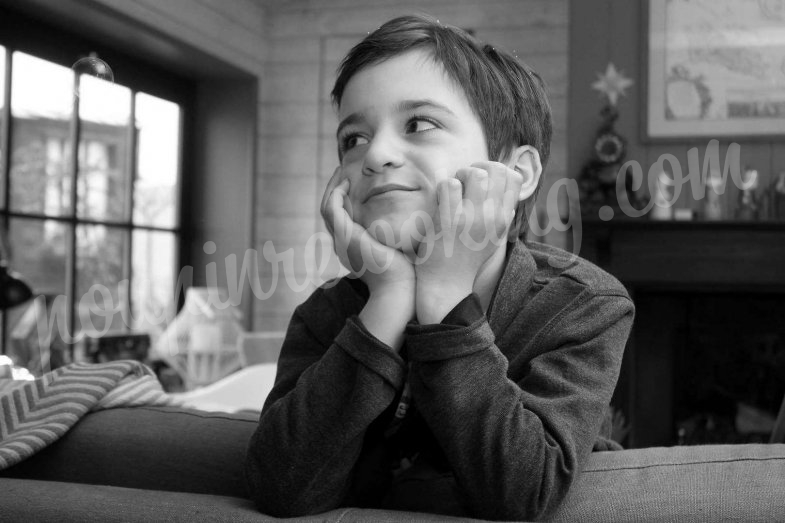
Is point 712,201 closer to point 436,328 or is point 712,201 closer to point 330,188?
point 330,188

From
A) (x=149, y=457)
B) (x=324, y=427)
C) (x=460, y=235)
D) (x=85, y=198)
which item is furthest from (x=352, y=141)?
(x=85, y=198)

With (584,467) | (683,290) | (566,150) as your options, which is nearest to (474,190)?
(584,467)

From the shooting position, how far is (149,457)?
90cm

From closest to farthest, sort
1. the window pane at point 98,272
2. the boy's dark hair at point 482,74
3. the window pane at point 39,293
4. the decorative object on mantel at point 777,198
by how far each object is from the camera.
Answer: the boy's dark hair at point 482,74 < the window pane at point 39,293 < the decorative object on mantel at point 777,198 < the window pane at point 98,272

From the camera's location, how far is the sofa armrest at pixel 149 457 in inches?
34.8

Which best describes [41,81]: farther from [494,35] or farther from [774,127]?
[774,127]

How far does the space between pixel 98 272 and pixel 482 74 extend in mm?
3555

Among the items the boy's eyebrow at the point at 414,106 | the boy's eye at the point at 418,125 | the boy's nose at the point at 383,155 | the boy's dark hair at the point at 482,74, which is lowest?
the boy's nose at the point at 383,155

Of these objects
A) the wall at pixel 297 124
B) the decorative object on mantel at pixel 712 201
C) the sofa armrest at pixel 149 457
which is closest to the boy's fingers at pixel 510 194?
the sofa armrest at pixel 149 457

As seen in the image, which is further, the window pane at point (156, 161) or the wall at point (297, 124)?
the wall at point (297, 124)

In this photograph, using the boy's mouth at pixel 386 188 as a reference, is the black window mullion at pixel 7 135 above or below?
above

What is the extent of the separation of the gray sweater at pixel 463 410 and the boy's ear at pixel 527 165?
0.10 metres

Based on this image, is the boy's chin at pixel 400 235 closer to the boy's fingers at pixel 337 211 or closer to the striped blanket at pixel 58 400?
the boy's fingers at pixel 337 211

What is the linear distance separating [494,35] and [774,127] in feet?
5.00
